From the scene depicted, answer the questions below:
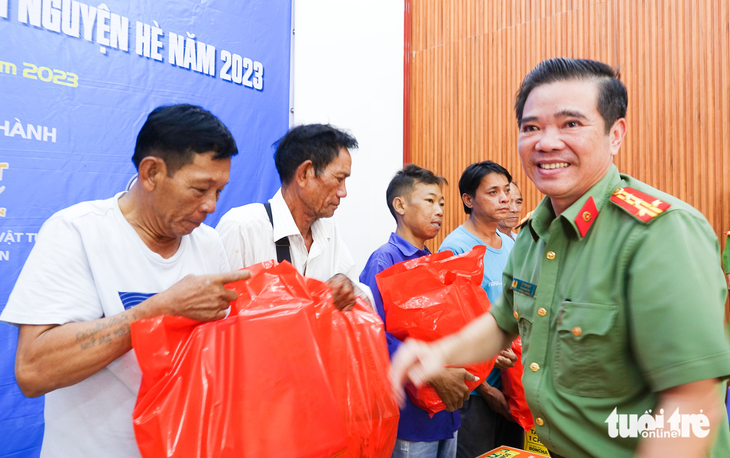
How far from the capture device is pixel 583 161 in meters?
0.93

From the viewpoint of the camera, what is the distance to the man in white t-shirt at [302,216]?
1544 mm

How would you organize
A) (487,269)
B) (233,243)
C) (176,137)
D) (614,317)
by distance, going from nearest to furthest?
1. (614,317)
2. (176,137)
3. (233,243)
4. (487,269)

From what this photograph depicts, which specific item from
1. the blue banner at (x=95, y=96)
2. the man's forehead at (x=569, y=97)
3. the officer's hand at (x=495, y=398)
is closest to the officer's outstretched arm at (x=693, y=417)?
the man's forehead at (x=569, y=97)

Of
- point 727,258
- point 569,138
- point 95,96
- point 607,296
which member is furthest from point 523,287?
point 727,258

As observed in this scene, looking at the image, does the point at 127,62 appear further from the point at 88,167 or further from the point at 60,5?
the point at 88,167

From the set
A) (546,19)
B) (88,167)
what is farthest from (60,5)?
(546,19)

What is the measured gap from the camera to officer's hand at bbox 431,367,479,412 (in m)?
1.60

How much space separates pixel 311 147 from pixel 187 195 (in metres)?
0.64

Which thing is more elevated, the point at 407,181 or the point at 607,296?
the point at 407,181

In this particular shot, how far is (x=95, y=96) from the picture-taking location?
1.98 meters

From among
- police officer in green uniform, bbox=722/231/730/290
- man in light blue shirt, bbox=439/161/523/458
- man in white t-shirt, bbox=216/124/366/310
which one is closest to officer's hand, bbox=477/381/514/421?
man in light blue shirt, bbox=439/161/523/458

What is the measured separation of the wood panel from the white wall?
298 millimetres

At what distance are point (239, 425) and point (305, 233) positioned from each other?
2.98 feet

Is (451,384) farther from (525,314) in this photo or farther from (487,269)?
(487,269)
